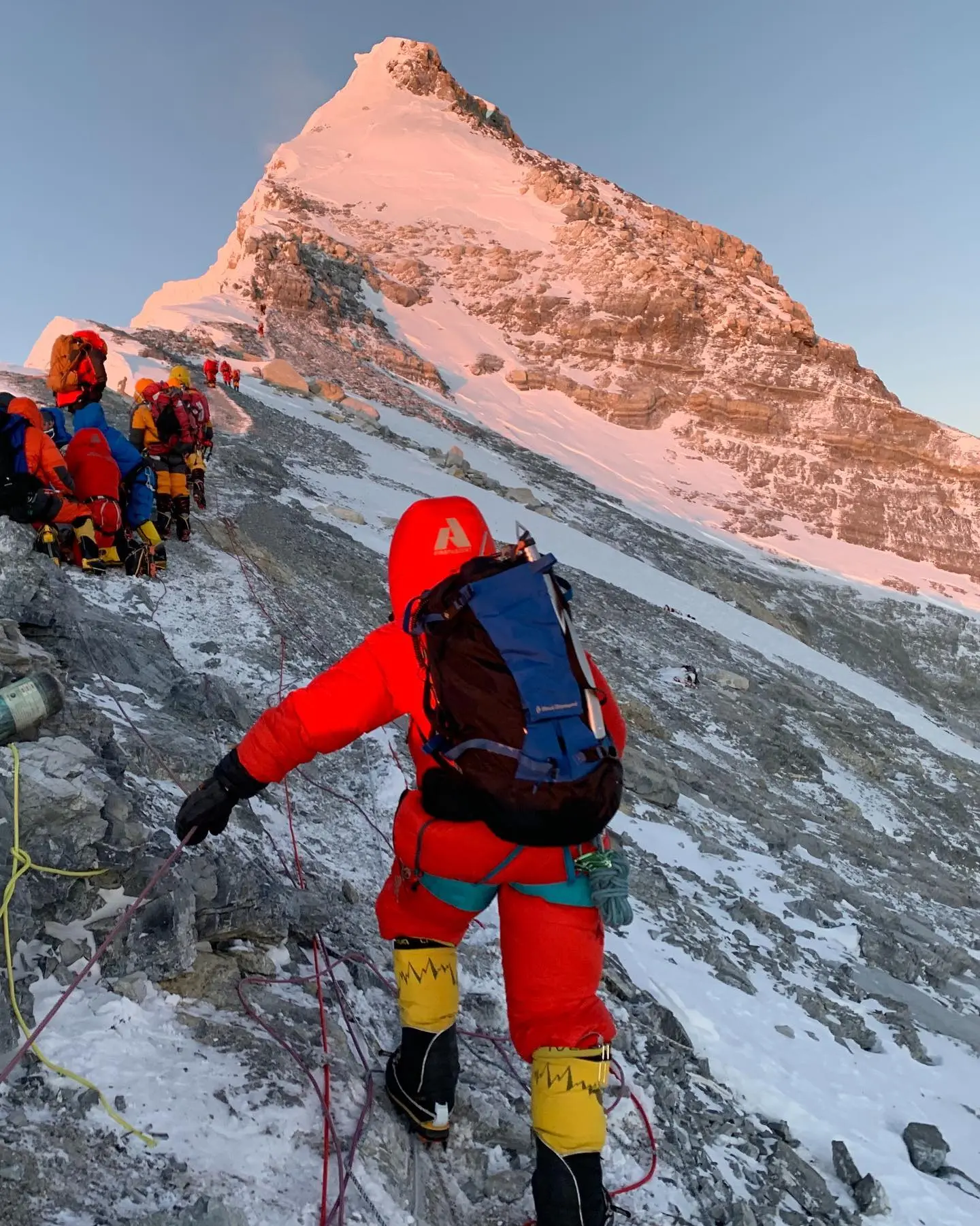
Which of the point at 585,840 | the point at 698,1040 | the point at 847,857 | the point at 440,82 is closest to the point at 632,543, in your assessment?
the point at 847,857

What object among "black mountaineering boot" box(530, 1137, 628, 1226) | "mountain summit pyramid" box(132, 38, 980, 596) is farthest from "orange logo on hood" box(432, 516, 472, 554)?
"mountain summit pyramid" box(132, 38, 980, 596)

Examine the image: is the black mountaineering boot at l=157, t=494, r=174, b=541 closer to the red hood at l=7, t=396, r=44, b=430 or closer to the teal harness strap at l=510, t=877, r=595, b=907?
the red hood at l=7, t=396, r=44, b=430

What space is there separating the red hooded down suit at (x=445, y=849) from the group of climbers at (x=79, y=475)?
4.26 meters

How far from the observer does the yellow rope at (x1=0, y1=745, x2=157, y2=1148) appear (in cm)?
184

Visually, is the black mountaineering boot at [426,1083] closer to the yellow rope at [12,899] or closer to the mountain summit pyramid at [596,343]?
the yellow rope at [12,899]

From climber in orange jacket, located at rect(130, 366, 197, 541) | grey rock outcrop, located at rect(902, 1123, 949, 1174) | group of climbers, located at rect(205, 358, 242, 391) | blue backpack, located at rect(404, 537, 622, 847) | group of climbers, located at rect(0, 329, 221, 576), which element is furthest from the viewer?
group of climbers, located at rect(205, 358, 242, 391)

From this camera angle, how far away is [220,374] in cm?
2377

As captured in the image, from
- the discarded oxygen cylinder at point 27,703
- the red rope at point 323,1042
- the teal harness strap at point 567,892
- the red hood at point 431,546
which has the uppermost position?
the red hood at point 431,546

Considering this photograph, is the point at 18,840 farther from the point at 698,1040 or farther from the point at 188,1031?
the point at 698,1040

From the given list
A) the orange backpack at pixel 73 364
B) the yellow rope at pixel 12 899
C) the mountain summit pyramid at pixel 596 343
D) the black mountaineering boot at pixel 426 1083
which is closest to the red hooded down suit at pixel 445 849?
the black mountaineering boot at pixel 426 1083

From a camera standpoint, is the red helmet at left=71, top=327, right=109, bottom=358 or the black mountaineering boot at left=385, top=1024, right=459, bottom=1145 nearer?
the black mountaineering boot at left=385, top=1024, right=459, bottom=1145

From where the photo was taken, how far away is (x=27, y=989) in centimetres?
203

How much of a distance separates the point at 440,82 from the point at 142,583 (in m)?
97.3

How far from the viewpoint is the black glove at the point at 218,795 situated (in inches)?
91.7
